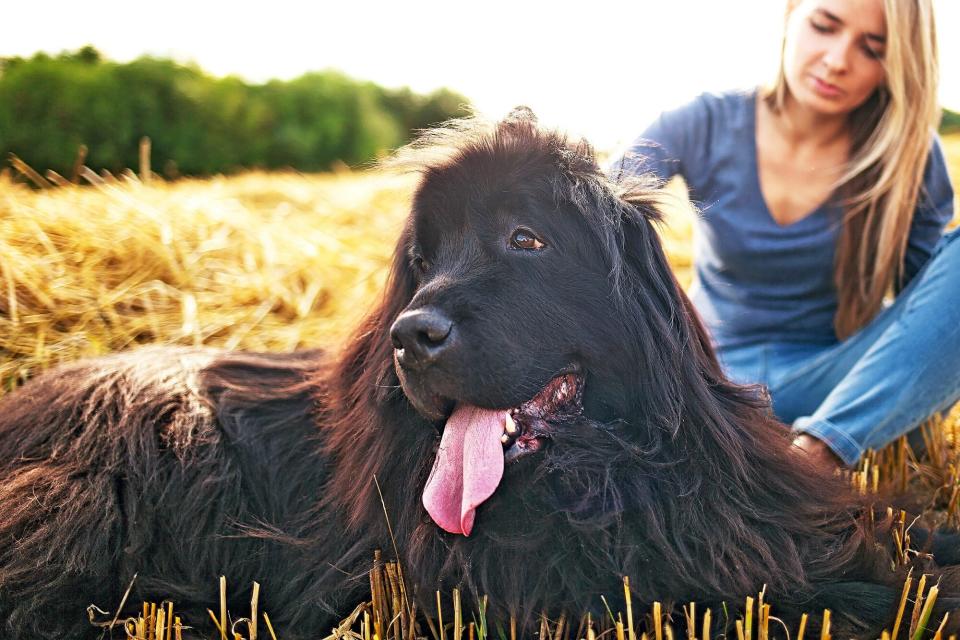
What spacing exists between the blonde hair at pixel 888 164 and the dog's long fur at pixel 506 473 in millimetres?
1478

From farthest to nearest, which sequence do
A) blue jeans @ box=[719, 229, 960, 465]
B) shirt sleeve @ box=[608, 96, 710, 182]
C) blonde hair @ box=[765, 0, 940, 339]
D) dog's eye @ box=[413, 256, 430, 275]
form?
1. shirt sleeve @ box=[608, 96, 710, 182]
2. blonde hair @ box=[765, 0, 940, 339]
3. blue jeans @ box=[719, 229, 960, 465]
4. dog's eye @ box=[413, 256, 430, 275]

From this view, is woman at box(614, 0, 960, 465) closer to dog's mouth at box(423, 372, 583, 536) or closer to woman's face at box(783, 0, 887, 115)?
woman's face at box(783, 0, 887, 115)

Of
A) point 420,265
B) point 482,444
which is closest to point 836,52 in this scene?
point 420,265

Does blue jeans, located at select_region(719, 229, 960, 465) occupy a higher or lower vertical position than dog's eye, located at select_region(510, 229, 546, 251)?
lower

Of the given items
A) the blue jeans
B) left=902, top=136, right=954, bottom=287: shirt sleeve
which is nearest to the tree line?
left=902, top=136, right=954, bottom=287: shirt sleeve

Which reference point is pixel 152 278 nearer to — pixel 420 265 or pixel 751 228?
pixel 420 265

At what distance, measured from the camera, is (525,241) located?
8.68 ft

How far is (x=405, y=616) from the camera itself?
8.74 ft

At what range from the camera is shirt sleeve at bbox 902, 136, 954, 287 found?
4027mm

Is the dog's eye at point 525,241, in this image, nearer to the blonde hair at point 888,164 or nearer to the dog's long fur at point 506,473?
the dog's long fur at point 506,473

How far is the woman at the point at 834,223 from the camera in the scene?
3664mm

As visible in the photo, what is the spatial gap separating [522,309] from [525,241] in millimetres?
236

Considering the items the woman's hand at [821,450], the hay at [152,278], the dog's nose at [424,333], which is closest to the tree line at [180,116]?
the hay at [152,278]

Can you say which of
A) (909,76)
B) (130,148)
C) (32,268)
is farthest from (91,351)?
(130,148)
